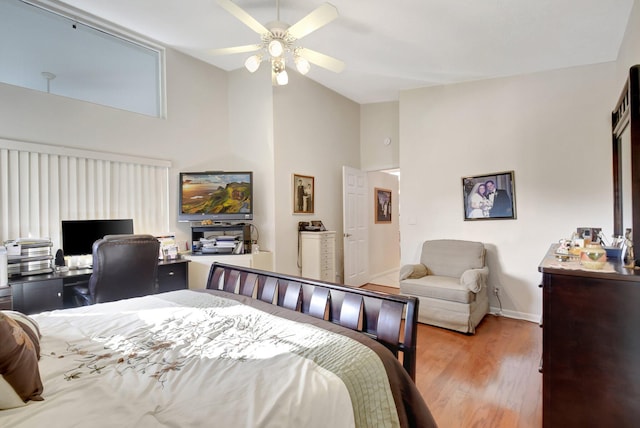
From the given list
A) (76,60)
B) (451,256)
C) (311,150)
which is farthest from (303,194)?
(76,60)

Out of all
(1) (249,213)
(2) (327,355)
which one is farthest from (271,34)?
(2) (327,355)

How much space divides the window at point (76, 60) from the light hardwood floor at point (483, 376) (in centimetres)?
398

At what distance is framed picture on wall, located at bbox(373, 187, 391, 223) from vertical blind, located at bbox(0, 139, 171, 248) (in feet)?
12.1

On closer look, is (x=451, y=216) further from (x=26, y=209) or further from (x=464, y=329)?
(x=26, y=209)

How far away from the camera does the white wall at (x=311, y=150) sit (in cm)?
419

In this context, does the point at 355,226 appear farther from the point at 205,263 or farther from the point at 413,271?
the point at 205,263

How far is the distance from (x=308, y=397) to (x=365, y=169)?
506 centimetres

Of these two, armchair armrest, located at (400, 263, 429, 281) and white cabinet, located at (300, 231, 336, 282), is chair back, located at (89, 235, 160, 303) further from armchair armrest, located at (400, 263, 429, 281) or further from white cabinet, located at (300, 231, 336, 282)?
armchair armrest, located at (400, 263, 429, 281)

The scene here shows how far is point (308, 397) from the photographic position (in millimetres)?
Result: 929

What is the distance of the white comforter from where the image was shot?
2.72ft

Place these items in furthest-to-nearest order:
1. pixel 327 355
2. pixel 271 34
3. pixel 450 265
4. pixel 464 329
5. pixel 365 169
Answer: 1. pixel 365 169
2. pixel 450 265
3. pixel 464 329
4. pixel 271 34
5. pixel 327 355

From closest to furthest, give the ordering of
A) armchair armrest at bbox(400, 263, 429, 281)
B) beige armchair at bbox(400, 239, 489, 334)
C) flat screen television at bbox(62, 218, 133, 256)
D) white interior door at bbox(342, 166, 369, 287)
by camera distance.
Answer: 1. flat screen television at bbox(62, 218, 133, 256)
2. beige armchair at bbox(400, 239, 489, 334)
3. armchair armrest at bbox(400, 263, 429, 281)
4. white interior door at bbox(342, 166, 369, 287)

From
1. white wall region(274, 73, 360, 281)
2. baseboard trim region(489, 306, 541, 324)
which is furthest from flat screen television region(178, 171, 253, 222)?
baseboard trim region(489, 306, 541, 324)

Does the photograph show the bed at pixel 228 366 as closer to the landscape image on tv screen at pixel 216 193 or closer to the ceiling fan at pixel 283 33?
the ceiling fan at pixel 283 33
